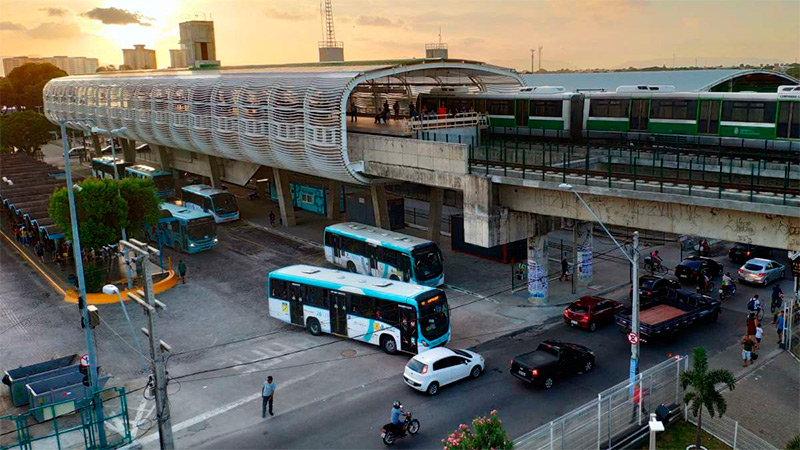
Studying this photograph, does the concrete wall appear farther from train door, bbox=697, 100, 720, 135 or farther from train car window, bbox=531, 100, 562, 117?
train door, bbox=697, 100, 720, 135

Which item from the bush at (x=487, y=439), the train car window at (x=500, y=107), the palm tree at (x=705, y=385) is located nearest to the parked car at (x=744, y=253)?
the train car window at (x=500, y=107)

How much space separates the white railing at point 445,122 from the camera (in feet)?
122

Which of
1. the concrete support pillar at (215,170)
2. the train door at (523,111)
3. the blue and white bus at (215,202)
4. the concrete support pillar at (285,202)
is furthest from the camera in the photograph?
the concrete support pillar at (215,170)

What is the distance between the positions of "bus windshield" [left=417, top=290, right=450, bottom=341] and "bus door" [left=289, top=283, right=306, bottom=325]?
19.4 feet

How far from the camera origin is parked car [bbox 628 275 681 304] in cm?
3089

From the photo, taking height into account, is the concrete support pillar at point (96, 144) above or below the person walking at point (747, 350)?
above

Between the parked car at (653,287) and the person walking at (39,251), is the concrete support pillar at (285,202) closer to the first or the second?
the person walking at (39,251)

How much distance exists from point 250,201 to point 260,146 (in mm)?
18017

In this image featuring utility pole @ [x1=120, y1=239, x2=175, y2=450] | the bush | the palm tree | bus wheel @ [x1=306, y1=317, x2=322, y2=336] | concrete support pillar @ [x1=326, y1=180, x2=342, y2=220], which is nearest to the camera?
the bush

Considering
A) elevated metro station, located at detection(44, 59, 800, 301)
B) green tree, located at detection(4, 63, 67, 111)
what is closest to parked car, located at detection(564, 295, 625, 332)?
elevated metro station, located at detection(44, 59, 800, 301)

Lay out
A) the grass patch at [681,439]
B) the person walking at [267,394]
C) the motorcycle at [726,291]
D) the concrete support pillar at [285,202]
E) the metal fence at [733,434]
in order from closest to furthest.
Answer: the metal fence at [733,434] → the grass patch at [681,439] → the person walking at [267,394] → the motorcycle at [726,291] → the concrete support pillar at [285,202]

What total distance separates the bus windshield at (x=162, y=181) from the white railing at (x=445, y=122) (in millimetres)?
30136

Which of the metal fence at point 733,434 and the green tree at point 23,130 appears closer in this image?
the metal fence at point 733,434

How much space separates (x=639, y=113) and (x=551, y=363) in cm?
1475
